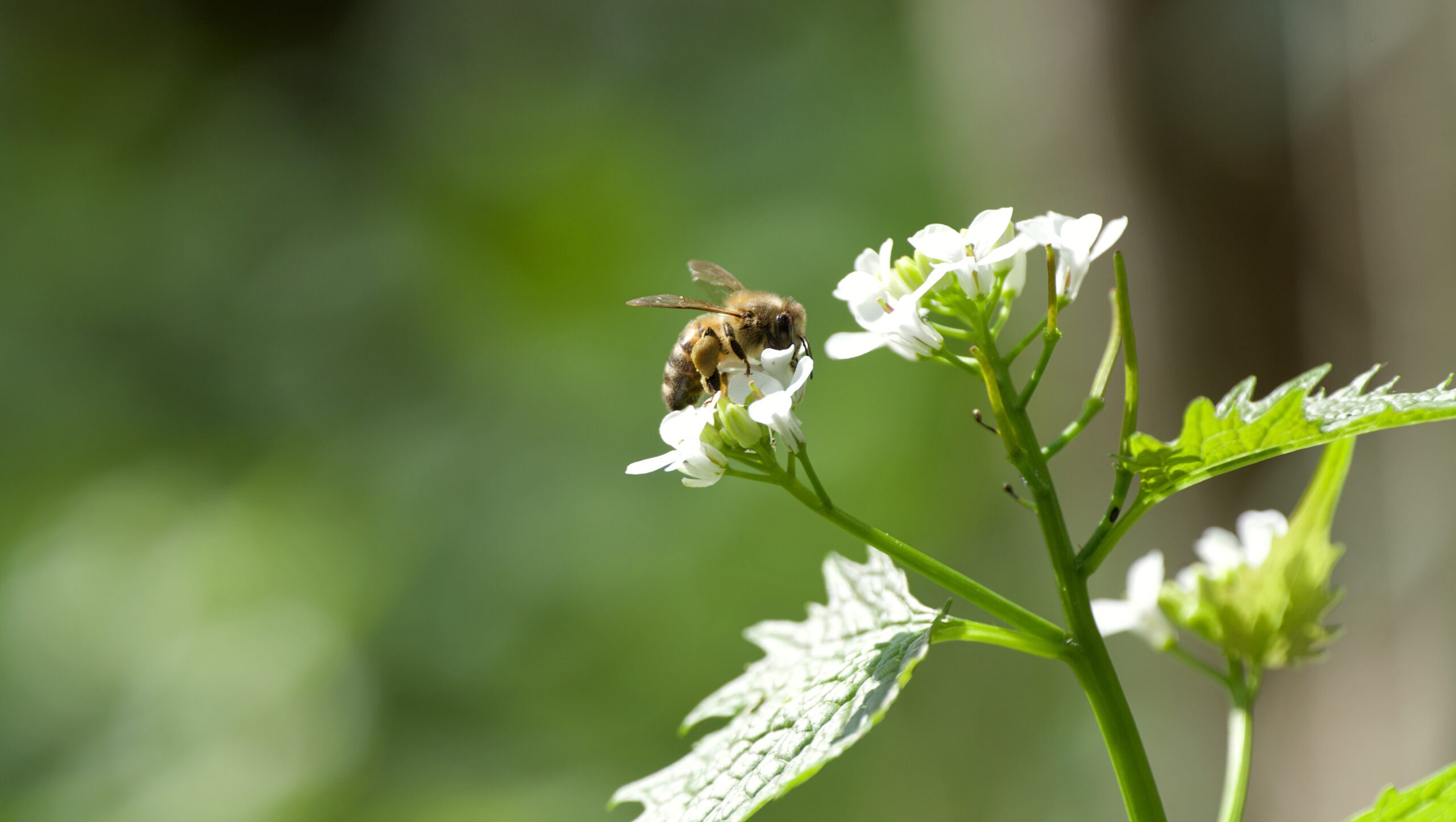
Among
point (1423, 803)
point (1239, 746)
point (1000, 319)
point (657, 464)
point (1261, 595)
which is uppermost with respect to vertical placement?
point (657, 464)

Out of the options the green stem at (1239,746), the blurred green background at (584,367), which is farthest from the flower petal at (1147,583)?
the blurred green background at (584,367)

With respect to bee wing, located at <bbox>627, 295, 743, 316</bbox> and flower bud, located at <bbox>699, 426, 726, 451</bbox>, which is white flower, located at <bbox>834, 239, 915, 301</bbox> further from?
bee wing, located at <bbox>627, 295, 743, 316</bbox>

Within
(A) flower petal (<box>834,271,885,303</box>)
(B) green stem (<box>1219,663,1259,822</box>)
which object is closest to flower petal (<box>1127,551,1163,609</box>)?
(B) green stem (<box>1219,663,1259,822</box>)

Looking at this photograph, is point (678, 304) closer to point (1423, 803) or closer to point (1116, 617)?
point (1116, 617)

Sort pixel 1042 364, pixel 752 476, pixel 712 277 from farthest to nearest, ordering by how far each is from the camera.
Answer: pixel 712 277
pixel 752 476
pixel 1042 364

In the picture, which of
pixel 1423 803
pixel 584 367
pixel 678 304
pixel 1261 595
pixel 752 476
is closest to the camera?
pixel 1423 803

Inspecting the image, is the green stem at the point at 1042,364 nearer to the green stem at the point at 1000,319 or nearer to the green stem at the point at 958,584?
the green stem at the point at 1000,319

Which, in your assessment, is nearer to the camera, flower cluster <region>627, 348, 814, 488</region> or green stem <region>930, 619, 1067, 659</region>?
green stem <region>930, 619, 1067, 659</region>

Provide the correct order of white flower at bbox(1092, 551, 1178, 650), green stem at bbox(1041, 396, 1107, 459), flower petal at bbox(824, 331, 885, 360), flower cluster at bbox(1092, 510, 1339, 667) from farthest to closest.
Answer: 1. white flower at bbox(1092, 551, 1178, 650)
2. flower cluster at bbox(1092, 510, 1339, 667)
3. flower petal at bbox(824, 331, 885, 360)
4. green stem at bbox(1041, 396, 1107, 459)

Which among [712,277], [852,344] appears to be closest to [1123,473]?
[852,344]
